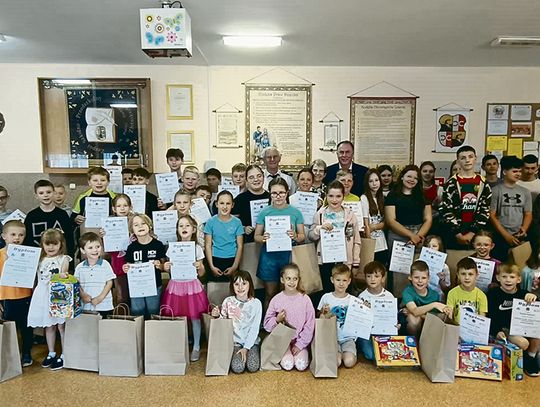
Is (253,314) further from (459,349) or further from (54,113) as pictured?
(54,113)

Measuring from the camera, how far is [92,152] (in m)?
5.17

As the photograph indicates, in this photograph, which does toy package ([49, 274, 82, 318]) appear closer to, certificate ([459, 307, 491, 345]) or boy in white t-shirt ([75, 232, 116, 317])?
boy in white t-shirt ([75, 232, 116, 317])

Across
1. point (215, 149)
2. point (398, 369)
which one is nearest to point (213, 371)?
point (398, 369)

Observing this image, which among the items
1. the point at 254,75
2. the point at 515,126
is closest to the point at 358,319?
the point at 254,75

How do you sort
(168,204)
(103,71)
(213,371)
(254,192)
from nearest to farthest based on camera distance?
(213,371) < (254,192) < (168,204) < (103,71)

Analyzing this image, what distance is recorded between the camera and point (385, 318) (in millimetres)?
2990

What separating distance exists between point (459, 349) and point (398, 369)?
0.43 m

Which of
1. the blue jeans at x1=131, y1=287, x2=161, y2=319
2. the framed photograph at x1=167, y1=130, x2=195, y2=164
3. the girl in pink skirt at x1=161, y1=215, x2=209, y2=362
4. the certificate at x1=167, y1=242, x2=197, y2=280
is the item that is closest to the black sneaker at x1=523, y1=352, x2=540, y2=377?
the girl in pink skirt at x1=161, y1=215, x2=209, y2=362

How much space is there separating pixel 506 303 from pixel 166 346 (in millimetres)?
2407

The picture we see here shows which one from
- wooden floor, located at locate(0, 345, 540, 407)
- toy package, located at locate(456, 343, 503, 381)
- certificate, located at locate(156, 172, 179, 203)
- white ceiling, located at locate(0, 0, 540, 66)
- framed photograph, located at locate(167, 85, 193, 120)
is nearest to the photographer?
wooden floor, located at locate(0, 345, 540, 407)

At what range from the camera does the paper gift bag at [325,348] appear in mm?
2787

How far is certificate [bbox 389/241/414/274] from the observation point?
11.0ft

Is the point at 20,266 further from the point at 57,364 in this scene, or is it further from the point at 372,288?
the point at 372,288

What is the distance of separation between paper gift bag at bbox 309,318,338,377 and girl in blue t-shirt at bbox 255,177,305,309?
2.00 ft
